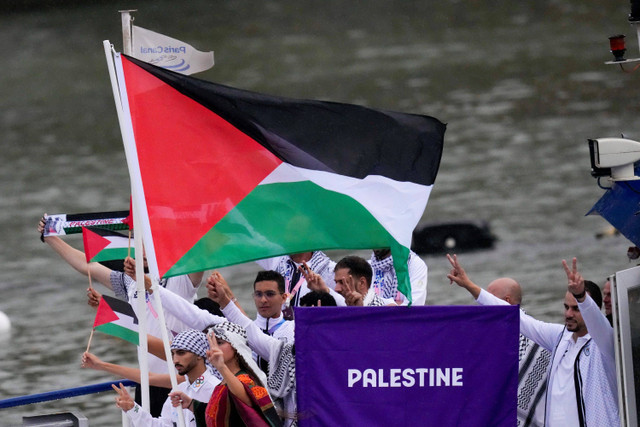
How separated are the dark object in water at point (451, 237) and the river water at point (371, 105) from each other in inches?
15.2

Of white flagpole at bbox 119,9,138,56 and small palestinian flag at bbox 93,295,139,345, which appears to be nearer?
small palestinian flag at bbox 93,295,139,345

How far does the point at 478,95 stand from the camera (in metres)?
37.9

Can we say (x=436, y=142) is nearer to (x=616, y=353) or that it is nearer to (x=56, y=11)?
(x=616, y=353)

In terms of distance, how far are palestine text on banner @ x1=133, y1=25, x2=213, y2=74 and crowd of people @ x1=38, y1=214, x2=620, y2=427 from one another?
5.46ft

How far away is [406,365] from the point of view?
803 cm

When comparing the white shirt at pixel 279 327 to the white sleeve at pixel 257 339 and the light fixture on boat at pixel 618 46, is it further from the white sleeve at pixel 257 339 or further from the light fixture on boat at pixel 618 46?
the light fixture on boat at pixel 618 46

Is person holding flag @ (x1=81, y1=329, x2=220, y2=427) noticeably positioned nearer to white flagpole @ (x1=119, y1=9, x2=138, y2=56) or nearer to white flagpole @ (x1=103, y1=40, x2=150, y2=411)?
white flagpole @ (x1=103, y1=40, x2=150, y2=411)

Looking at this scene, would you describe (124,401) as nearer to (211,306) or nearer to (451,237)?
(211,306)

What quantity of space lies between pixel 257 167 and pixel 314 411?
1.58 metres

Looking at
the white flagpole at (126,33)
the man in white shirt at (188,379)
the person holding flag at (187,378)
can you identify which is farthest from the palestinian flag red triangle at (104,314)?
the white flagpole at (126,33)

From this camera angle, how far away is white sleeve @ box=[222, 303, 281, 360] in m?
8.19

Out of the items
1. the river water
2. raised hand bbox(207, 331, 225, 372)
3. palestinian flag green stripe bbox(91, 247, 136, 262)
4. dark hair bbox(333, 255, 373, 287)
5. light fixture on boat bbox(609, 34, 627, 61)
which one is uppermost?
the river water

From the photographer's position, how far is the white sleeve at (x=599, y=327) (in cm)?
773

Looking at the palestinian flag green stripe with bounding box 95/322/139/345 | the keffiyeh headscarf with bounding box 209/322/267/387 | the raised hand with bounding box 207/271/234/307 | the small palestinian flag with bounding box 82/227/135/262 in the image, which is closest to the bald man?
the keffiyeh headscarf with bounding box 209/322/267/387
